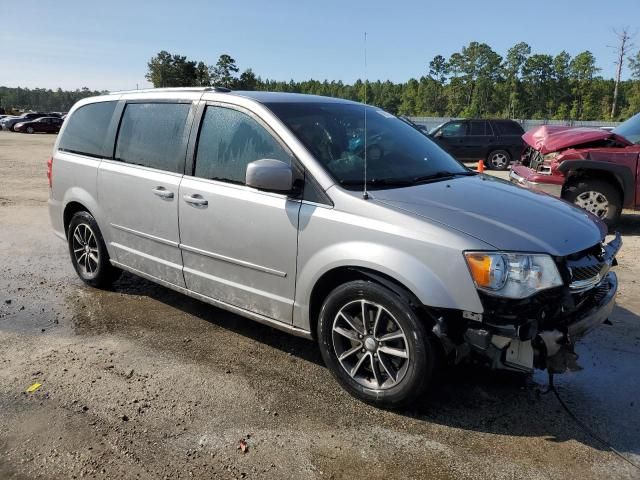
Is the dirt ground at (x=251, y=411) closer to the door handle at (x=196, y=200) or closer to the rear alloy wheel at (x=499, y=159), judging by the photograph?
the door handle at (x=196, y=200)

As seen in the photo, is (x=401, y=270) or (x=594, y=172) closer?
(x=401, y=270)

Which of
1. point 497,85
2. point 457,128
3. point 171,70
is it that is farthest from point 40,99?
point 457,128

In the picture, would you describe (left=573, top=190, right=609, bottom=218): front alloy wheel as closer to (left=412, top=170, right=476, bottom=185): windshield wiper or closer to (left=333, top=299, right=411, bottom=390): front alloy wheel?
(left=412, top=170, right=476, bottom=185): windshield wiper

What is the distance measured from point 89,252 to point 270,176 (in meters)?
2.87

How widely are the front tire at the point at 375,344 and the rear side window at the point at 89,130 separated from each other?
2842mm

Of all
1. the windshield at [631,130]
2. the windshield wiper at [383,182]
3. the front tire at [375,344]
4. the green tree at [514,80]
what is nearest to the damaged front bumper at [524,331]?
the front tire at [375,344]

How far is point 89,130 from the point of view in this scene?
5.27 meters

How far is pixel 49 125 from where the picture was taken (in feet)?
147

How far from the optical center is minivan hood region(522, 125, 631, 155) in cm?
809

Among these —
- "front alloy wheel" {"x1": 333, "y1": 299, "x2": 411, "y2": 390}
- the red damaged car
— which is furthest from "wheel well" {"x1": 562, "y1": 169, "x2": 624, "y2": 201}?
"front alloy wheel" {"x1": 333, "y1": 299, "x2": 411, "y2": 390}

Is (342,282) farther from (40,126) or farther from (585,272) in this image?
(40,126)

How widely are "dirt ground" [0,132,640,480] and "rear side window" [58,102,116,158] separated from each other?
1519 mm

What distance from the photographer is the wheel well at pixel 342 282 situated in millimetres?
3051

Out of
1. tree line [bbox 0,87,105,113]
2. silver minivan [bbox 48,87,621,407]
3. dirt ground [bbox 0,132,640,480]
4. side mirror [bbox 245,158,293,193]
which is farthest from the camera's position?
tree line [bbox 0,87,105,113]
